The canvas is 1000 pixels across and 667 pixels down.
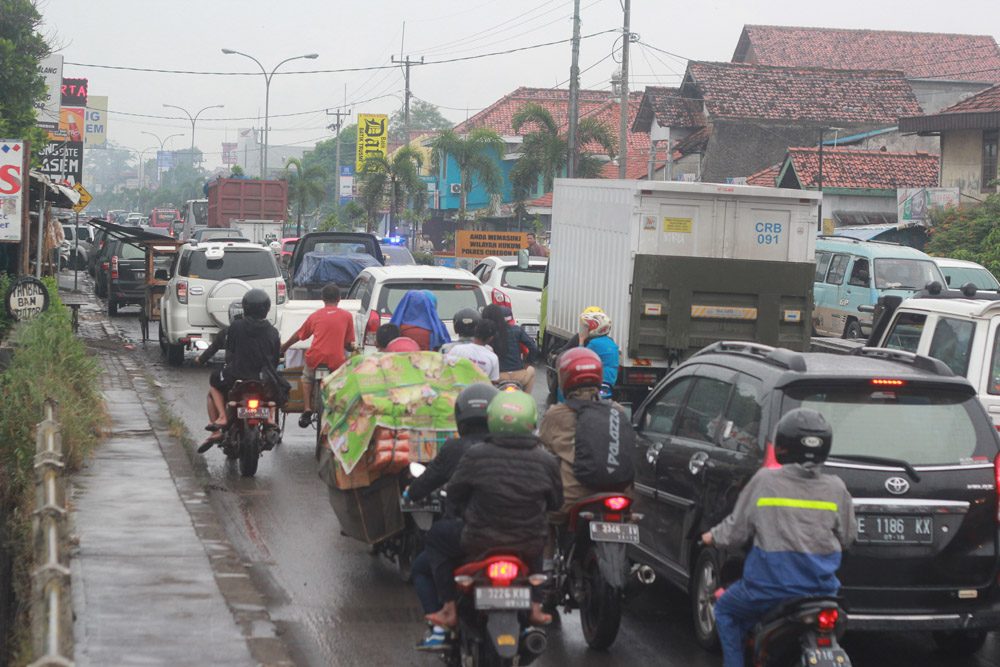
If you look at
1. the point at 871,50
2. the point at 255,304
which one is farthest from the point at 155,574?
the point at 871,50

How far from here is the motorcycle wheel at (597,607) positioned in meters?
6.24

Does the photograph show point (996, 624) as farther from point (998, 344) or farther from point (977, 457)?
point (998, 344)

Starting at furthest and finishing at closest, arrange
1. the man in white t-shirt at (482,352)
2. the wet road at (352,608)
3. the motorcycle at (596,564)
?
the man in white t-shirt at (482,352) → the wet road at (352,608) → the motorcycle at (596,564)

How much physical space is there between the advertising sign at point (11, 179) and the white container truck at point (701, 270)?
7540 mm

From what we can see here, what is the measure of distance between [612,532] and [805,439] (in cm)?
158

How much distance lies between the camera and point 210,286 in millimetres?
19062

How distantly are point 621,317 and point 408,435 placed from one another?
7361mm

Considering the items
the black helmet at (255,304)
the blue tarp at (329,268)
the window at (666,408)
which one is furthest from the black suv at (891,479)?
the blue tarp at (329,268)

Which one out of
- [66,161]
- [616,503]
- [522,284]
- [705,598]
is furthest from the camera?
[66,161]

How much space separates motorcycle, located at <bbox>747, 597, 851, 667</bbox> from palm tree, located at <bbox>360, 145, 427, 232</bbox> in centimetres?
4787

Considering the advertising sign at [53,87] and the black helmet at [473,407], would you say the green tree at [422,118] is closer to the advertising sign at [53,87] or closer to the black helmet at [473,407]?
the advertising sign at [53,87]

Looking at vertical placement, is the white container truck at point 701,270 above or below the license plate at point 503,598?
above

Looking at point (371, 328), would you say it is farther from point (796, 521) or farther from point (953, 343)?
point (796, 521)

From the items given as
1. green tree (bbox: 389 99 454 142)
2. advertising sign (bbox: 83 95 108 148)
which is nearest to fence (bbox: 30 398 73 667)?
advertising sign (bbox: 83 95 108 148)
